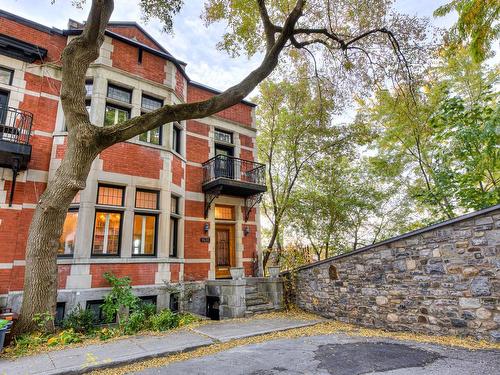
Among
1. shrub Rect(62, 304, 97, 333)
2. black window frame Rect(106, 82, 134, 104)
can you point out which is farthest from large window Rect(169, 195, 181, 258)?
black window frame Rect(106, 82, 134, 104)

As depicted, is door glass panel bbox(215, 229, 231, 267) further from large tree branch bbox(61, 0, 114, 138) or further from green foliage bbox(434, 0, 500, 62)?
green foliage bbox(434, 0, 500, 62)

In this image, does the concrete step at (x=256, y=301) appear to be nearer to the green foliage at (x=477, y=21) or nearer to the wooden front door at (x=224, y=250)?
the wooden front door at (x=224, y=250)

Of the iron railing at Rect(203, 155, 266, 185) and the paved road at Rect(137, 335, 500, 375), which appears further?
the iron railing at Rect(203, 155, 266, 185)

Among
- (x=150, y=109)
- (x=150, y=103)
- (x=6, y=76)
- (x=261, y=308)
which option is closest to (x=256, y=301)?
(x=261, y=308)

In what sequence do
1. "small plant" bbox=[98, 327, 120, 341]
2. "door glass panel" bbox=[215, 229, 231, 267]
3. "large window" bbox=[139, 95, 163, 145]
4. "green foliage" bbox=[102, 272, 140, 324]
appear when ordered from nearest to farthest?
"small plant" bbox=[98, 327, 120, 341] < "green foliage" bbox=[102, 272, 140, 324] < "large window" bbox=[139, 95, 163, 145] < "door glass panel" bbox=[215, 229, 231, 267]

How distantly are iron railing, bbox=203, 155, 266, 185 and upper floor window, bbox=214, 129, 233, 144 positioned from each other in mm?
1199

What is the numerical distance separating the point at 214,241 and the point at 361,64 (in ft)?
27.2

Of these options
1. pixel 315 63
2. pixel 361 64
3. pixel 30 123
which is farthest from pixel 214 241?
pixel 361 64

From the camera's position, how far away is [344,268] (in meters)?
7.71

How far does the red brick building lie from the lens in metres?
7.16

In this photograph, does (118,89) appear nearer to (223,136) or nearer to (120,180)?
(120,180)

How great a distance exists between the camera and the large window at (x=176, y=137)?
413 inches

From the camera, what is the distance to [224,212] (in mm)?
11688

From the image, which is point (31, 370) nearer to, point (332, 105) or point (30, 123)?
point (30, 123)
